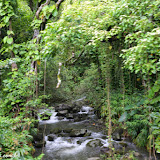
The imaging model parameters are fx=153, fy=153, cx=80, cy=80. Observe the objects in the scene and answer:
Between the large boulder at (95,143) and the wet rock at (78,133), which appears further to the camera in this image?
the wet rock at (78,133)

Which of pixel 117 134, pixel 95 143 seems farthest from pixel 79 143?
pixel 117 134

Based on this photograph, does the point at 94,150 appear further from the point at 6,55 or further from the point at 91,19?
the point at 6,55

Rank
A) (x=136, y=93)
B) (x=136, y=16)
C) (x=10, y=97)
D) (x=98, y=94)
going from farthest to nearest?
(x=98, y=94) < (x=136, y=93) < (x=10, y=97) < (x=136, y=16)

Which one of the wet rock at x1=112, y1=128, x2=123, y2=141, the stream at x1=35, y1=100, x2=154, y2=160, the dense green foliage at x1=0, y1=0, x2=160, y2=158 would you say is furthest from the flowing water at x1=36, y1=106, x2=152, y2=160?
the dense green foliage at x1=0, y1=0, x2=160, y2=158

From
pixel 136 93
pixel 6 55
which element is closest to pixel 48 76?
pixel 6 55

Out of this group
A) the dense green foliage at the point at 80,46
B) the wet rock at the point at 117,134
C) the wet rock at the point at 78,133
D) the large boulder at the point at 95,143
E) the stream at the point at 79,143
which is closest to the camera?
the dense green foliage at the point at 80,46

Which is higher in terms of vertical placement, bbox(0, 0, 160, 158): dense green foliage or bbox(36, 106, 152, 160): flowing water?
bbox(0, 0, 160, 158): dense green foliage

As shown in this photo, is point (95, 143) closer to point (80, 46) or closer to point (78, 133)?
point (78, 133)

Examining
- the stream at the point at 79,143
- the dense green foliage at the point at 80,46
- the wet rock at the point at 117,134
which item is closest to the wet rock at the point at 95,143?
the stream at the point at 79,143

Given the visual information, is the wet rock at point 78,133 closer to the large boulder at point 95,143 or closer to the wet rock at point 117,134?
the large boulder at point 95,143

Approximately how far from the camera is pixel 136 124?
5.08m

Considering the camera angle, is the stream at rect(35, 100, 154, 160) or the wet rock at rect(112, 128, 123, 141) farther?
the wet rock at rect(112, 128, 123, 141)

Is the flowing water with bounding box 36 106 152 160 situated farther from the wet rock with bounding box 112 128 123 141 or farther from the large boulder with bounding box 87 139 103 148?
the wet rock with bounding box 112 128 123 141

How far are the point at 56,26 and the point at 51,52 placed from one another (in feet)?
1.88
